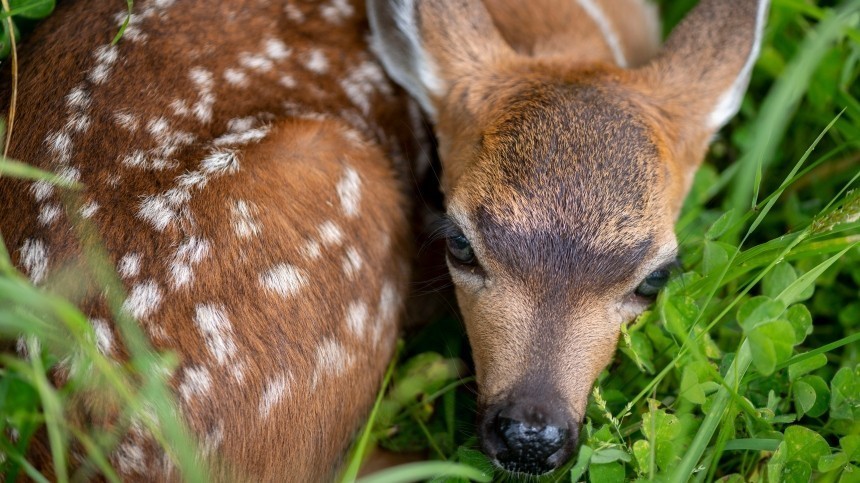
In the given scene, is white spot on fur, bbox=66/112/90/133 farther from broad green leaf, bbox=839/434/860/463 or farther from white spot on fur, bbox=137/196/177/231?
broad green leaf, bbox=839/434/860/463

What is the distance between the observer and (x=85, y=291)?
8.27 ft

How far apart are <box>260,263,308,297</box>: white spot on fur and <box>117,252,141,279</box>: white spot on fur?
0.35 m

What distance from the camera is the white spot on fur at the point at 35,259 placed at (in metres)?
2.55

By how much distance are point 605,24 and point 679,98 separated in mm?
734

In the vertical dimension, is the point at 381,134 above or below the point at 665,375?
above

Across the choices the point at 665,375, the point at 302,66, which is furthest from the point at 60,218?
the point at 665,375

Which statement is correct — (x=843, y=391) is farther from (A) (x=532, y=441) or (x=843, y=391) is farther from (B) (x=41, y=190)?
(B) (x=41, y=190)

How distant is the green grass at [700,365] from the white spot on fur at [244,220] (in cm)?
39

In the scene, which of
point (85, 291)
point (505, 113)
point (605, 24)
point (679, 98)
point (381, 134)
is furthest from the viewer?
point (605, 24)

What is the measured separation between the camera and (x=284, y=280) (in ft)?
9.05

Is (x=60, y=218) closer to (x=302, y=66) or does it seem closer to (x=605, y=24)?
(x=302, y=66)

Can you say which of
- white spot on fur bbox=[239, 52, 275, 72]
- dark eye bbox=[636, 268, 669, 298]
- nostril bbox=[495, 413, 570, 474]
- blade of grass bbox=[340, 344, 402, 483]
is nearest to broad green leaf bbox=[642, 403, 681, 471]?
nostril bbox=[495, 413, 570, 474]

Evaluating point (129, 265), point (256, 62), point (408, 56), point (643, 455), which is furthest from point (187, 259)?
point (643, 455)

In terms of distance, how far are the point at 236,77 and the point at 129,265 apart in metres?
0.83
